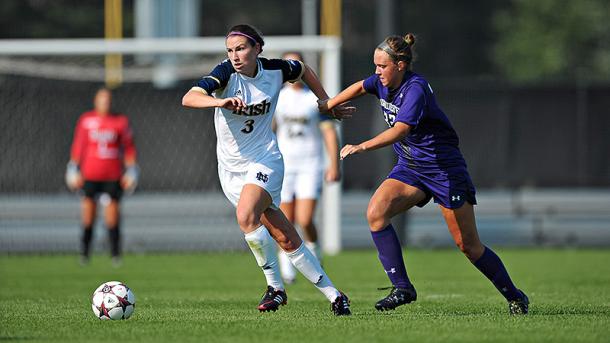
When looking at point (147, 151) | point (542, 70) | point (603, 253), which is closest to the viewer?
point (603, 253)

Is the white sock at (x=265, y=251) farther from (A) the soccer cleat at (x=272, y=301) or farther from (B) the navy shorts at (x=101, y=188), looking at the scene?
(B) the navy shorts at (x=101, y=188)

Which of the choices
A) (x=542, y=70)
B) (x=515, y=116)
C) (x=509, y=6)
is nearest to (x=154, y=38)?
(x=515, y=116)

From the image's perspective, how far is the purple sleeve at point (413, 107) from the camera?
7.72 meters

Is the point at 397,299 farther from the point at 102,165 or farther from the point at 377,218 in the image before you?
the point at 102,165

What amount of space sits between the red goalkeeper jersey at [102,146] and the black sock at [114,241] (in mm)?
690

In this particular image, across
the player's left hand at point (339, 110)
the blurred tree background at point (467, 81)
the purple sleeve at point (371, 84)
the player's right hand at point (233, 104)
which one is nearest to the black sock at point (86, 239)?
the blurred tree background at point (467, 81)

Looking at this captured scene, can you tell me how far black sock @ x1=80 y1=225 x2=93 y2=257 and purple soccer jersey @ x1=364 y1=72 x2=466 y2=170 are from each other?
7.74 m

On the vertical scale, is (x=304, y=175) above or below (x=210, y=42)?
below

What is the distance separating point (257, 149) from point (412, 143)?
3.58 ft

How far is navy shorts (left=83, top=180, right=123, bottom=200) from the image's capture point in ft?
49.9

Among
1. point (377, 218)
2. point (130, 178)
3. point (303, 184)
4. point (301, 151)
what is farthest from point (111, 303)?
point (130, 178)

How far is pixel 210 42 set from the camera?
55.1ft

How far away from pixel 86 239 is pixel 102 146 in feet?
4.07

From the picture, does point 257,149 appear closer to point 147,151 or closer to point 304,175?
point 304,175
